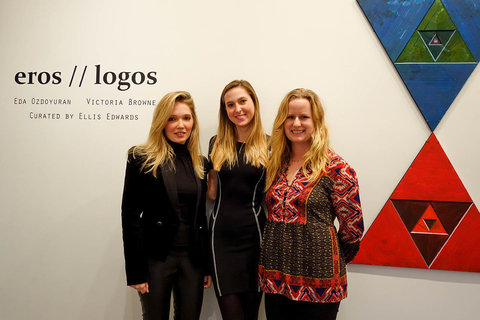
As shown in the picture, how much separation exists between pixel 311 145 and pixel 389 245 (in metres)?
0.80

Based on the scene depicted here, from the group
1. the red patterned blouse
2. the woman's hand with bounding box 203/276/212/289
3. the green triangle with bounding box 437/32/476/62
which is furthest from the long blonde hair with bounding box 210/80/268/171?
the green triangle with bounding box 437/32/476/62

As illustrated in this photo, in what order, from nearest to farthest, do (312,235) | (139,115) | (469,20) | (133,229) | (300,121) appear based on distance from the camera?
(312,235) < (300,121) < (133,229) < (469,20) < (139,115)

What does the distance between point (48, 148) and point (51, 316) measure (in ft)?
3.48

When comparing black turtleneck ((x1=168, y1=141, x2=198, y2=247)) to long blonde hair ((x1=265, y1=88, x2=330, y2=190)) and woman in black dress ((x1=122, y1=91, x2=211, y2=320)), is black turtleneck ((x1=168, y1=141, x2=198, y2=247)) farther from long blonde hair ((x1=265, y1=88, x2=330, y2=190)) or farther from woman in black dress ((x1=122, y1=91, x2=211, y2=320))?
long blonde hair ((x1=265, y1=88, x2=330, y2=190))

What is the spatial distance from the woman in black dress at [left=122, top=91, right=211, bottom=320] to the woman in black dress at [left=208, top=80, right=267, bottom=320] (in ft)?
0.32

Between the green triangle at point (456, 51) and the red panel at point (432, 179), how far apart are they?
405mm

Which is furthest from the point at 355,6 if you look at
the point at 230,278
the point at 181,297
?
the point at 181,297

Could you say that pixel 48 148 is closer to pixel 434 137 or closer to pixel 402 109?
pixel 402 109

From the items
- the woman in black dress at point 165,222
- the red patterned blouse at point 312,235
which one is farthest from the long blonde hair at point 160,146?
the red patterned blouse at point 312,235

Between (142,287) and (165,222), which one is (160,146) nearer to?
(165,222)

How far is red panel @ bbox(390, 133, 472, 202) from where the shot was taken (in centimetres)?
163

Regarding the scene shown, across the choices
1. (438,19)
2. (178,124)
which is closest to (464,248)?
Result: (438,19)

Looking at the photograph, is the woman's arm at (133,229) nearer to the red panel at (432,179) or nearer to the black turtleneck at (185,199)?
the black turtleneck at (185,199)

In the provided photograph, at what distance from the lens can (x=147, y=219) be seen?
4.80ft
